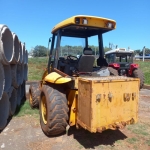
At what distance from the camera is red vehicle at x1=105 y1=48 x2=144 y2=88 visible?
10250mm

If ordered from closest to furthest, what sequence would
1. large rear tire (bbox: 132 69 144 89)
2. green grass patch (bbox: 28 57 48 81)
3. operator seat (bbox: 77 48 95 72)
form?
operator seat (bbox: 77 48 95 72)
large rear tire (bbox: 132 69 144 89)
green grass patch (bbox: 28 57 48 81)

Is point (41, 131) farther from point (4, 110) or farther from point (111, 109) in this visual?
point (111, 109)

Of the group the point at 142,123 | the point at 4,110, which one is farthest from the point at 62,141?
the point at 142,123

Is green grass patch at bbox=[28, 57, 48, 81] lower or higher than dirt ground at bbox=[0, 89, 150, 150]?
higher

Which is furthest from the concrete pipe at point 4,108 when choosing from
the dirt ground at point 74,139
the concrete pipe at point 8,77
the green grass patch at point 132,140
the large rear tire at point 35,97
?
the green grass patch at point 132,140

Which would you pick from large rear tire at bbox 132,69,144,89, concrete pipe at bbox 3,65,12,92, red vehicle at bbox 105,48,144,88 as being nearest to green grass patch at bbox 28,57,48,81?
red vehicle at bbox 105,48,144,88

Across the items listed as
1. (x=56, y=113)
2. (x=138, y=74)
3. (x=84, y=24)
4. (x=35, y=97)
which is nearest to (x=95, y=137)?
(x=56, y=113)

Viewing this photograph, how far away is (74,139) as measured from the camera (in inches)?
146

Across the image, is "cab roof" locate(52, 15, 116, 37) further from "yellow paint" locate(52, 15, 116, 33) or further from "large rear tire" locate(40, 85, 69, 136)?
"large rear tire" locate(40, 85, 69, 136)

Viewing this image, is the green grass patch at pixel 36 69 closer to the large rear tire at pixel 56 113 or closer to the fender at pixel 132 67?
the fender at pixel 132 67

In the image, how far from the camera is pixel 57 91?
12.3 feet

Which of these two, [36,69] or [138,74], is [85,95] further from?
[36,69]

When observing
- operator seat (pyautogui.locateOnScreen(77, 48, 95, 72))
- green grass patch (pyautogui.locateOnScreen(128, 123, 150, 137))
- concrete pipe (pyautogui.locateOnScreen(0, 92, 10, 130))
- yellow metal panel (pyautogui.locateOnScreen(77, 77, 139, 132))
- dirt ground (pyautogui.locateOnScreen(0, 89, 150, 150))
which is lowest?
dirt ground (pyautogui.locateOnScreen(0, 89, 150, 150))

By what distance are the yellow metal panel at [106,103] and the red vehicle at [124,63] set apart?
272 inches
